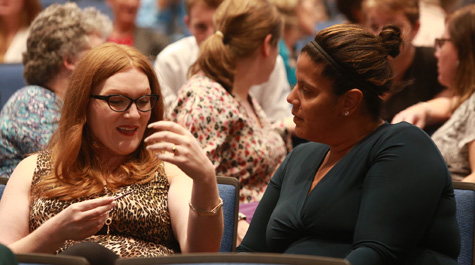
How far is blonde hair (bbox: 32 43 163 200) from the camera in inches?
93.9

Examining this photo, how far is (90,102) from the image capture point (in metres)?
2.45

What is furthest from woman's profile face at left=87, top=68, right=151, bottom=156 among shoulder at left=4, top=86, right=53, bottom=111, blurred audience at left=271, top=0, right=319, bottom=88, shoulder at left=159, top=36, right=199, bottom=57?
blurred audience at left=271, top=0, right=319, bottom=88

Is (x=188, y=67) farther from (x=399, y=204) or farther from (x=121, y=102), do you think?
(x=399, y=204)

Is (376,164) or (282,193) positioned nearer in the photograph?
(376,164)

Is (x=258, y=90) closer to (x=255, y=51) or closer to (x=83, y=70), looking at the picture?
(x=255, y=51)

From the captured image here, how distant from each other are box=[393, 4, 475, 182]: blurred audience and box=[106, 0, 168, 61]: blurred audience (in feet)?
8.12

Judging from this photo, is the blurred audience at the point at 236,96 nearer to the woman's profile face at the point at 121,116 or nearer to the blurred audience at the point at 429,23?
the woman's profile face at the point at 121,116

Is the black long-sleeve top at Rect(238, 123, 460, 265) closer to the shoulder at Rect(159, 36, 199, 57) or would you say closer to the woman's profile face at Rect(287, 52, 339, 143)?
the woman's profile face at Rect(287, 52, 339, 143)

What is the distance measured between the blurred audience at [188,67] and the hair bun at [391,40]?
79.2 inches

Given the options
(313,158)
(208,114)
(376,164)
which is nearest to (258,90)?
(208,114)

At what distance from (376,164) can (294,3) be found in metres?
3.68

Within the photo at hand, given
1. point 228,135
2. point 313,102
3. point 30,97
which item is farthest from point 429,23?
point 313,102

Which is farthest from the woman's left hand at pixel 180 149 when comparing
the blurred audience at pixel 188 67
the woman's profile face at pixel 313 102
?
the blurred audience at pixel 188 67

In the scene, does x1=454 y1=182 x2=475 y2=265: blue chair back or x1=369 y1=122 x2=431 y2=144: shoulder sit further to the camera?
x1=454 y1=182 x2=475 y2=265: blue chair back
